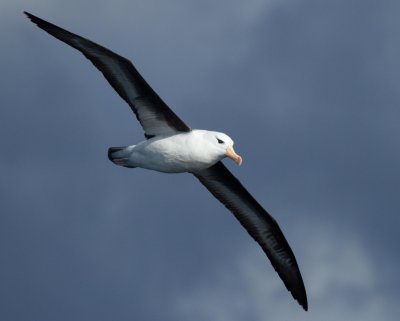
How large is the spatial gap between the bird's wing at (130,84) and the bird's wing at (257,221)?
248 centimetres

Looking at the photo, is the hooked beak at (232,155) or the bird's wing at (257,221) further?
the bird's wing at (257,221)

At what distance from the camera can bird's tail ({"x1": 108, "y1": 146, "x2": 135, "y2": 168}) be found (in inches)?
757

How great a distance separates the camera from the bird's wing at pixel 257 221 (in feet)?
69.5

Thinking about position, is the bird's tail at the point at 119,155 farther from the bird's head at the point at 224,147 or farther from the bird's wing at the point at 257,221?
the bird's wing at the point at 257,221

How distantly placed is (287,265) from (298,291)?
0.67m

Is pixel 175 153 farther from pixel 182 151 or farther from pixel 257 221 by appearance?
pixel 257 221

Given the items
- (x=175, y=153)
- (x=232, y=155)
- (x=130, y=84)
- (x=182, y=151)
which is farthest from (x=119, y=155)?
(x=232, y=155)

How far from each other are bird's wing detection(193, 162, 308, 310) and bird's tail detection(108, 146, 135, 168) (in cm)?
247

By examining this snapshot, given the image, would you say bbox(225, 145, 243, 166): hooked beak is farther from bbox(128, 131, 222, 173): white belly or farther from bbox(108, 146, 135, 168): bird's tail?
bbox(108, 146, 135, 168): bird's tail

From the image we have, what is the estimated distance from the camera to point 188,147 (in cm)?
1855

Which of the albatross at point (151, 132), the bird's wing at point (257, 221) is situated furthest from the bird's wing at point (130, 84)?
the bird's wing at point (257, 221)

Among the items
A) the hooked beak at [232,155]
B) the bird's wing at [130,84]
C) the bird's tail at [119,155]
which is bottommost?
the bird's tail at [119,155]

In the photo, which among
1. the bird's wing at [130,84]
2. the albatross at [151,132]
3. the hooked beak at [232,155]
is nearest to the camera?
the bird's wing at [130,84]

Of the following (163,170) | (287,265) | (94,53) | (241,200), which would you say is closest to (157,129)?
(163,170)
